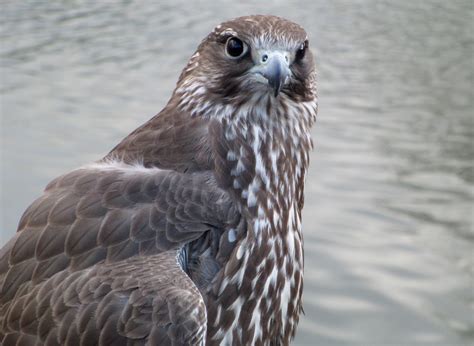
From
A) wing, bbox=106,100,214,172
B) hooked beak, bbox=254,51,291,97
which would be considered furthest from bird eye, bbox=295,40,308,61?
wing, bbox=106,100,214,172

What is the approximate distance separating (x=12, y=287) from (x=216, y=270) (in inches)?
31.2

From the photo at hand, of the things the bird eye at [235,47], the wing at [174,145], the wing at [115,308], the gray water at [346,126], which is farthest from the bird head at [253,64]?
the gray water at [346,126]

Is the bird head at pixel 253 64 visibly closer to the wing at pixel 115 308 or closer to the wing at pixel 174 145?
the wing at pixel 174 145

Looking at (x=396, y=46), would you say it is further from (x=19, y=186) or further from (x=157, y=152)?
(x=157, y=152)

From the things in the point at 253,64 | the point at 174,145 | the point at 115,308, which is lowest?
the point at 115,308

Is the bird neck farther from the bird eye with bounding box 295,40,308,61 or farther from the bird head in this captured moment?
the bird eye with bounding box 295,40,308,61

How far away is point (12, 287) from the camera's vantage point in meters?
3.18

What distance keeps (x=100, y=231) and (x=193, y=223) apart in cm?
36

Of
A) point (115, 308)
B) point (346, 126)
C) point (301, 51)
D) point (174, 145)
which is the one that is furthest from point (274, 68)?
point (346, 126)

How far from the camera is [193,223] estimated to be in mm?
3172

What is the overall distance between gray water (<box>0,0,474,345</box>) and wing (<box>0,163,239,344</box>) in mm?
4013

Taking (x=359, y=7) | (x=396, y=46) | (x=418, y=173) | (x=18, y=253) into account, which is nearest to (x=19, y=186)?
(x=418, y=173)

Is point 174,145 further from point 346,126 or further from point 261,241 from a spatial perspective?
point 346,126

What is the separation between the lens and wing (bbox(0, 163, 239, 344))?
10.2ft
